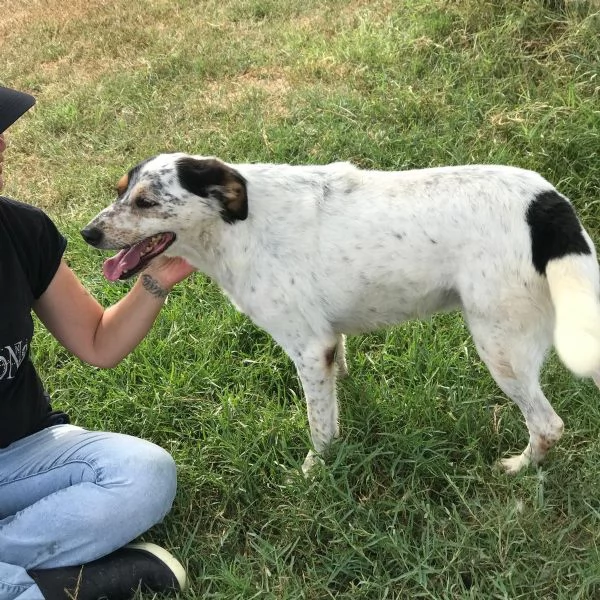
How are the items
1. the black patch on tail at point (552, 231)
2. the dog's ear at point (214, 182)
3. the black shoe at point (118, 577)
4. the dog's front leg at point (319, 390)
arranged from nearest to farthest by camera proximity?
the black patch on tail at point (552, 231) < the black shoe at point (118, 577) < the dog's ear at point (214, 182) < the dog's front leg at point (319, 390)

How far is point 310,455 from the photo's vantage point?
2695mm

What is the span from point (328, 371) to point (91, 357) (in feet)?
3.18

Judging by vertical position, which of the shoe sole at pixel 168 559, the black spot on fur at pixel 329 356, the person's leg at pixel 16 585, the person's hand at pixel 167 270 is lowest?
the shoe sole at pixel 168 559

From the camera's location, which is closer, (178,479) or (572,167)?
(178,479)

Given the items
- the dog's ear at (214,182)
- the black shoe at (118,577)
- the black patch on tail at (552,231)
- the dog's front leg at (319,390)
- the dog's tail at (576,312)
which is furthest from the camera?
the dog's front leg at (319,390)

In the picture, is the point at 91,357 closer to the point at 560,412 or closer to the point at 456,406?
the point at 456,406

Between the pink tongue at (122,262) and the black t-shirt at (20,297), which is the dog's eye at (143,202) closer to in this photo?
the pink tongue at (122,262)

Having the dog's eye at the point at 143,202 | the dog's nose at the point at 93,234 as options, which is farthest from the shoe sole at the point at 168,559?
the dog's eye at the point at 143,202

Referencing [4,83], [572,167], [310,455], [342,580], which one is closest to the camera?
[342,580]

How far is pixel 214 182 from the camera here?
244 centimetres

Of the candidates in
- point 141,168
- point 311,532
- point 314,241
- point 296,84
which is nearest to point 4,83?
point 296,84

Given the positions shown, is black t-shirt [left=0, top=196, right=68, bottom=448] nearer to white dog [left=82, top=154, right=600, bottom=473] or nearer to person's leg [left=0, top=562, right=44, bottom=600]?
white dog [left=82, top=154, right=600, bottom=473]

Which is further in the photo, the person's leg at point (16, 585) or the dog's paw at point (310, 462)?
the dog's paw at point (310, 462)

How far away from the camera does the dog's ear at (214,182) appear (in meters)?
2.43
